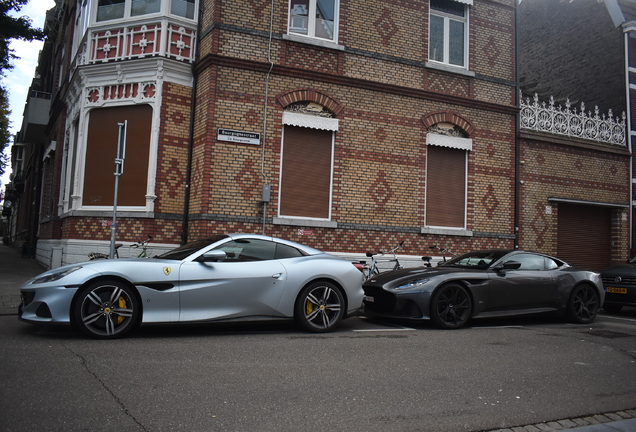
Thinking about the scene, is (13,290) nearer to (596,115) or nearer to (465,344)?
(465,344)

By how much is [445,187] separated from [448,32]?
4.36m

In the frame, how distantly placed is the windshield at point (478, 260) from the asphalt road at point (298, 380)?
5.73ft

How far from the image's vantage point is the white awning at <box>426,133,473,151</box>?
13.4 meters

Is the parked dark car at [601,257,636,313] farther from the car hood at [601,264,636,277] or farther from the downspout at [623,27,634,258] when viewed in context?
the downspout at [623,27,634,258]

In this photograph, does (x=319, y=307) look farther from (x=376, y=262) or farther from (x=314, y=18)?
(x=314, y=18)

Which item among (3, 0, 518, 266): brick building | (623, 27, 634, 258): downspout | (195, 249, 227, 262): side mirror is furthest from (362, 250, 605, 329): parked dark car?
(623, 27, 634, 258): downspout

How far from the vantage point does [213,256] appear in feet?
21.8

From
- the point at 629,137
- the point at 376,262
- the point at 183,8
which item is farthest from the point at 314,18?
the point at 629,137

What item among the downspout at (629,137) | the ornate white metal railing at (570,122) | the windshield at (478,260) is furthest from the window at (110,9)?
the downspout at (629,137)

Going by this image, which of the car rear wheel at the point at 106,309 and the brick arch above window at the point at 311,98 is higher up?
the brick arch above window at the point at 311,98

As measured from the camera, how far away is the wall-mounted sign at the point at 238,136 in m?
11.3

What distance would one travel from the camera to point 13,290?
9859 mm

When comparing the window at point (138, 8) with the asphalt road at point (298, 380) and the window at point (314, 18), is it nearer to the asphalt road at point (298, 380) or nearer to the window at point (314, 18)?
the window at point (314, 18)

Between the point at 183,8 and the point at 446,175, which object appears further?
the point at 446,175
